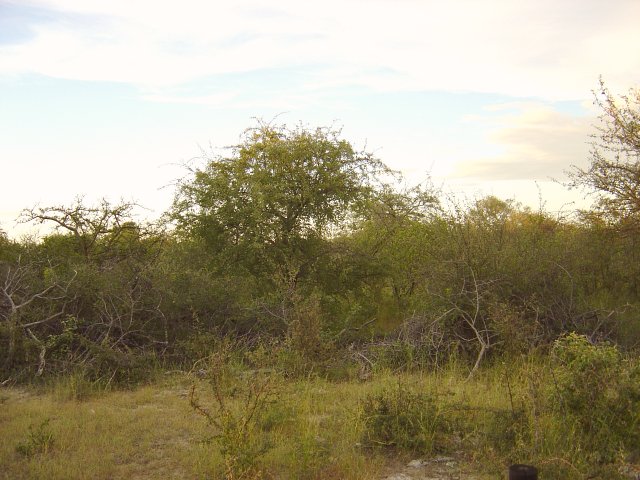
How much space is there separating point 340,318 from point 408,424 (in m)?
6.12

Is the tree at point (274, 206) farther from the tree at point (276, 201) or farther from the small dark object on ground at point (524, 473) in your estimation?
the small dark object on ground at point (524, 473)

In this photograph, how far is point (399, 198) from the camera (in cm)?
1522

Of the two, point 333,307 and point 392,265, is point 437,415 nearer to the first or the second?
point 333,307

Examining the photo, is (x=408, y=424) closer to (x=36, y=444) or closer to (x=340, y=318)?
(x=36, y=444)

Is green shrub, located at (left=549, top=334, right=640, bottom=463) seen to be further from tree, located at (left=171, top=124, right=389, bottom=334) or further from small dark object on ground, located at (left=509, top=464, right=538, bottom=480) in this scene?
tree, located at (left=171, top=124, right=389, bottom=334)

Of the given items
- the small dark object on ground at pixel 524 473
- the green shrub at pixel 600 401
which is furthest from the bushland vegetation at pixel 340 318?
the small dark object on ground at pixel 524 473

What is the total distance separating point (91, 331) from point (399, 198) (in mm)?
8796

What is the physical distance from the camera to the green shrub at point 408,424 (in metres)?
5.33

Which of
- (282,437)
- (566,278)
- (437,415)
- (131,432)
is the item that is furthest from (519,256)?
(131,432)

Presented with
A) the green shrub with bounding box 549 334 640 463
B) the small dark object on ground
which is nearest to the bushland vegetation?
the green shrub with bounding box 549 334 640 463

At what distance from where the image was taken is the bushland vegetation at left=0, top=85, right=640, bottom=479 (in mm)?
5066

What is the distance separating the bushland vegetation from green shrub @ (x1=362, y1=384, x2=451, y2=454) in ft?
0.06

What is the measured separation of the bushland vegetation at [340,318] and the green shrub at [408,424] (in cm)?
2

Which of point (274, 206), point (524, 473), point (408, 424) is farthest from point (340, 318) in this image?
point (524, 473)
